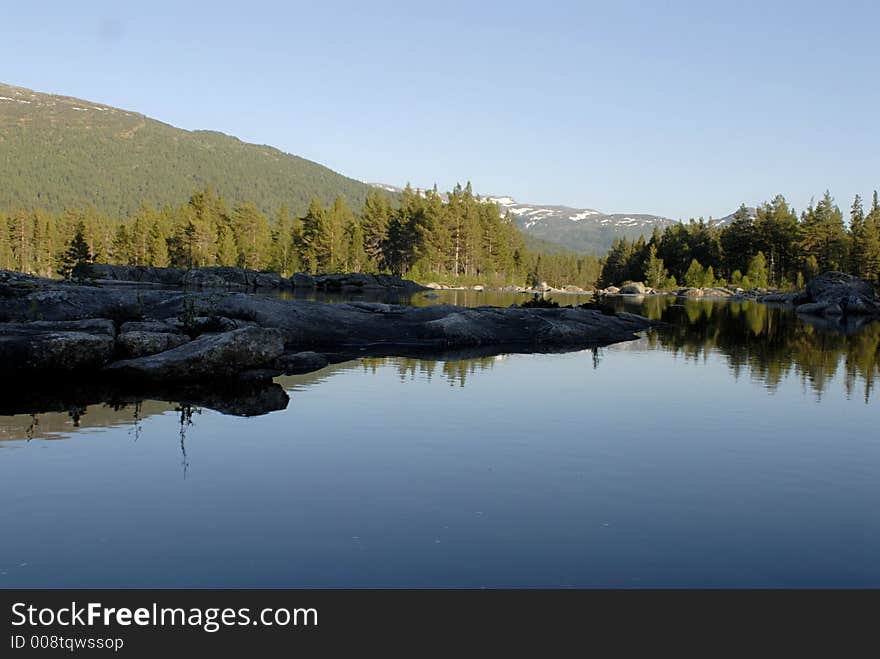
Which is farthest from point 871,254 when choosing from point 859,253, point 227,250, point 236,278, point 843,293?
point 227,250

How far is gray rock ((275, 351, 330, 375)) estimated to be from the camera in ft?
63.0

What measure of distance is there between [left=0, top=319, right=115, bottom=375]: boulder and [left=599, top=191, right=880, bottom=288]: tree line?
110m

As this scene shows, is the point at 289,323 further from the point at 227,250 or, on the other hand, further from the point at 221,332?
the point at 227,250

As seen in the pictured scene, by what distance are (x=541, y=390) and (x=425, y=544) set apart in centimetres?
1035

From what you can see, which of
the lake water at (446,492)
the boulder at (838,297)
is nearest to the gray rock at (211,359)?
the lake water at (446,492)

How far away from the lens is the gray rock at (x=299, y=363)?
19188mm

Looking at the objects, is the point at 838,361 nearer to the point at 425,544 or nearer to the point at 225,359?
the point at 225,359

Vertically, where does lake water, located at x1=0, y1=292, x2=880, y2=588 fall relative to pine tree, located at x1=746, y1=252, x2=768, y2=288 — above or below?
below

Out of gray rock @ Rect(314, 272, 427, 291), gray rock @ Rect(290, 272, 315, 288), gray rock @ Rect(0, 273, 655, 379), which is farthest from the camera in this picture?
gray rock @ Rect(290, 272, 315, 288)

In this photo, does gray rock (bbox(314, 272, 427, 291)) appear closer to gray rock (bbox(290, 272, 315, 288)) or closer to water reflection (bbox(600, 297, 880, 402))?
gray rock (bbox(290, 272, 315, 288))

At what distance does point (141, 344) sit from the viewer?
1798 cm

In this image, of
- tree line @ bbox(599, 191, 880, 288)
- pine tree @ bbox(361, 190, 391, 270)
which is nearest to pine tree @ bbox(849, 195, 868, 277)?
tree line @ bbox(599, 191, 880, 288)

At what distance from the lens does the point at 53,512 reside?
304 inches
